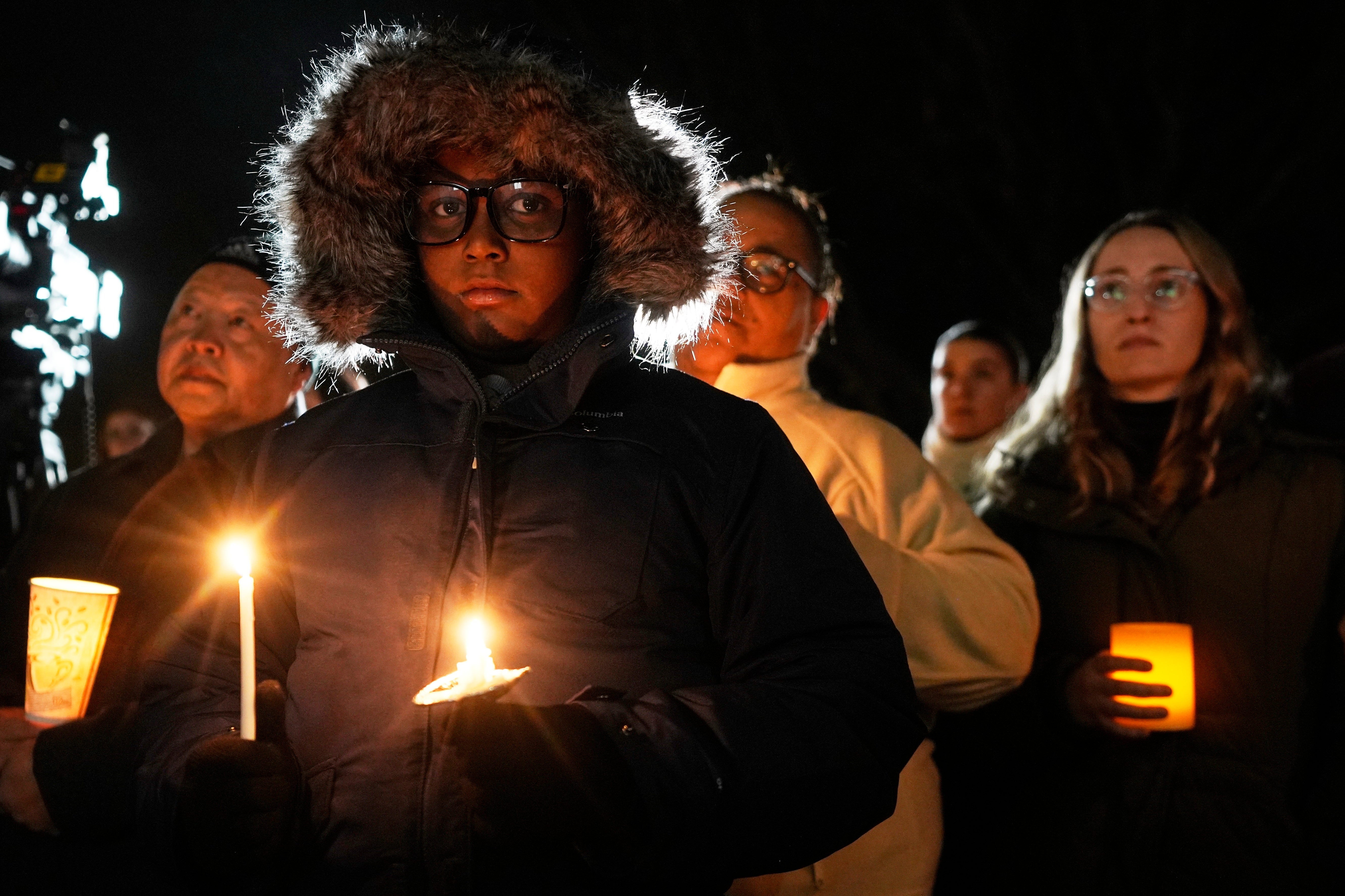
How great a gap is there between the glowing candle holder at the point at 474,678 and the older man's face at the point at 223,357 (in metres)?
2.06

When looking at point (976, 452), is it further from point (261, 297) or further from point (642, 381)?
point (642, 381)

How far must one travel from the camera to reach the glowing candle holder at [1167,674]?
281 cm

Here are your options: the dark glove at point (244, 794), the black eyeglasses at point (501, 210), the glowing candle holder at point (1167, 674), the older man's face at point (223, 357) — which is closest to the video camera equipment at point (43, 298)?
the older man's face at point (223, 357)

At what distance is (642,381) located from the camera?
7.20 ft

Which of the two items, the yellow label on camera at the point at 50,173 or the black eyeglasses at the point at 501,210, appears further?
the yellow label on camera at the point at 50,173

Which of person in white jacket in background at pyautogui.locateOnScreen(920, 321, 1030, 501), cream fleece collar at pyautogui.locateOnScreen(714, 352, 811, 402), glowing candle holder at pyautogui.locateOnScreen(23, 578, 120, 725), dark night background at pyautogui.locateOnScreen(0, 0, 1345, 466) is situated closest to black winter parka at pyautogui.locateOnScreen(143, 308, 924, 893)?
glowing candle holder at pyautogui.locateOnScreen(23, 578, 120, 725)

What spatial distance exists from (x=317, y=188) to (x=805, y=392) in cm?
127

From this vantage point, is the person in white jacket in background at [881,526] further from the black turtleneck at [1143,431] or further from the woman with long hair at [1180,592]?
the black turtleneck at [1143,431]

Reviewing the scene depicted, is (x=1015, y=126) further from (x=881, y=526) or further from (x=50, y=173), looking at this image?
(x=881, y=526)

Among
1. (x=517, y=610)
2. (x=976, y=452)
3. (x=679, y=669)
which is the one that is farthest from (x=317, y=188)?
(x=976, y=452)

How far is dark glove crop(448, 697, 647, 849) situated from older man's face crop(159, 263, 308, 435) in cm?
204

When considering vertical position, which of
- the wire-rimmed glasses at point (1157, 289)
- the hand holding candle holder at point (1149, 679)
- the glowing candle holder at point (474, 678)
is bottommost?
the hand holding candle holder at point (1149, 679)

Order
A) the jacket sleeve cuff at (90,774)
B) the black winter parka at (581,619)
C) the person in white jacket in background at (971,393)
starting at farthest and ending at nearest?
the person in white jacket in background at (971,393) < the jacket sleeve cuff at (90,774) < the black winter parka at (581,619)

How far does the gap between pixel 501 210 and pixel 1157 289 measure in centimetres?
203
